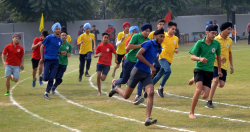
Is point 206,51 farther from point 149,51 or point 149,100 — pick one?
point 149,100

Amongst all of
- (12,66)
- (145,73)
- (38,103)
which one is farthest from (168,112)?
(12,66)

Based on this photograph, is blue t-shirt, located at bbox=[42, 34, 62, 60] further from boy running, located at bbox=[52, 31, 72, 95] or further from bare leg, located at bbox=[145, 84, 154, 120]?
bare leg, located at bbox=[145, 84, 154, 120]

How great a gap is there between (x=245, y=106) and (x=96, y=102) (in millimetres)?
3768

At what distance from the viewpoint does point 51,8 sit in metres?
30.2

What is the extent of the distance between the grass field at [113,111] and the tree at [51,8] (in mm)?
19130

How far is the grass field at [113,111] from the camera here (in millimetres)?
6808

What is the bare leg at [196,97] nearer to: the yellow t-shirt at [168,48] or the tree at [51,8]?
the yellow t-shirt at [168,48]

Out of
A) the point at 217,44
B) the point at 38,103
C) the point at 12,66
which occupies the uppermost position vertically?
the point at 217,44

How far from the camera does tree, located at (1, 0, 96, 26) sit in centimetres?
3017

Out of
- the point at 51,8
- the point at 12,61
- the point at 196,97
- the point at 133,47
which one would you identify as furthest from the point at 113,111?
the point at 51,8

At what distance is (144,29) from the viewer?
838 centimetres

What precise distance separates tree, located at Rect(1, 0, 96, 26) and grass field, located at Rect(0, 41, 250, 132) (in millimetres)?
19130

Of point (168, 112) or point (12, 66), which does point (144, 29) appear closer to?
point (168, 112)

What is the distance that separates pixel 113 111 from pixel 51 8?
23590mm
